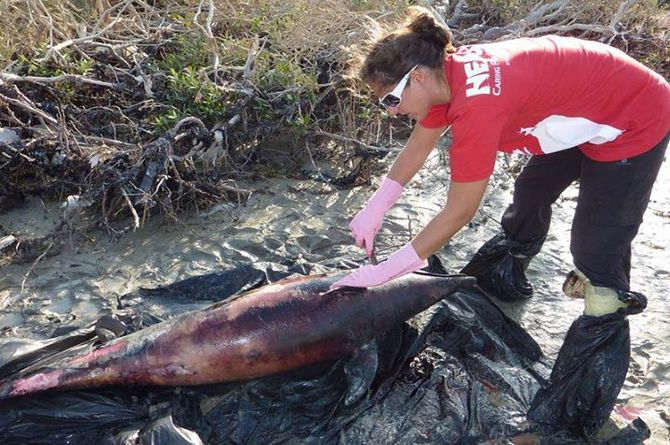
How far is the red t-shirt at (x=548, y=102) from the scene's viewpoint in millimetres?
2533

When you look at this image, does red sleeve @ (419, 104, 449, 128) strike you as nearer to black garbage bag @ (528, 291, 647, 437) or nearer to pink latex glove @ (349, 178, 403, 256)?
pink latex glove @ (349, 178, 403, 256)

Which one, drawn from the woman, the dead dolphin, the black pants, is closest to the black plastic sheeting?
the dead dolphin

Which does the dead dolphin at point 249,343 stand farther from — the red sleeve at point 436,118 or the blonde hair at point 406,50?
the blonde hair at point 406,50

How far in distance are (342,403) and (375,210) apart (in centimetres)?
105

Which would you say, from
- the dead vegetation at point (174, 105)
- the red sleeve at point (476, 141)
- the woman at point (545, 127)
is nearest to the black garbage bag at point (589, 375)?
the woman at point (545, 127)

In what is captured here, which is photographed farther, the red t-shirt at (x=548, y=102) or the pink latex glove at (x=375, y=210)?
the pink latex glove at (x=375, y=210)

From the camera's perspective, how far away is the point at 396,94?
2.61 m

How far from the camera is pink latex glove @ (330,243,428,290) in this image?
9.46 feet

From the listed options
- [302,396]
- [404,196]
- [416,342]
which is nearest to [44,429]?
[302,396]

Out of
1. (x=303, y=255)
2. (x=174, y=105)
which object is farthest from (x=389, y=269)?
(x=174, y=105)

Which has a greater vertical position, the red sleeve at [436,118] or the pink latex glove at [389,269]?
the red sleeve at [436,118]

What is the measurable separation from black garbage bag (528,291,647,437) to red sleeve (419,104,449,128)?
47.1 inches

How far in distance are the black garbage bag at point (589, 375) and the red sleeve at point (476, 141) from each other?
1.06m

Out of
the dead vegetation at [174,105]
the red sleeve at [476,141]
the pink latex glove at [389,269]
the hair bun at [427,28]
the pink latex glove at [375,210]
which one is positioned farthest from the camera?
the dead vegetation at [174,105]
